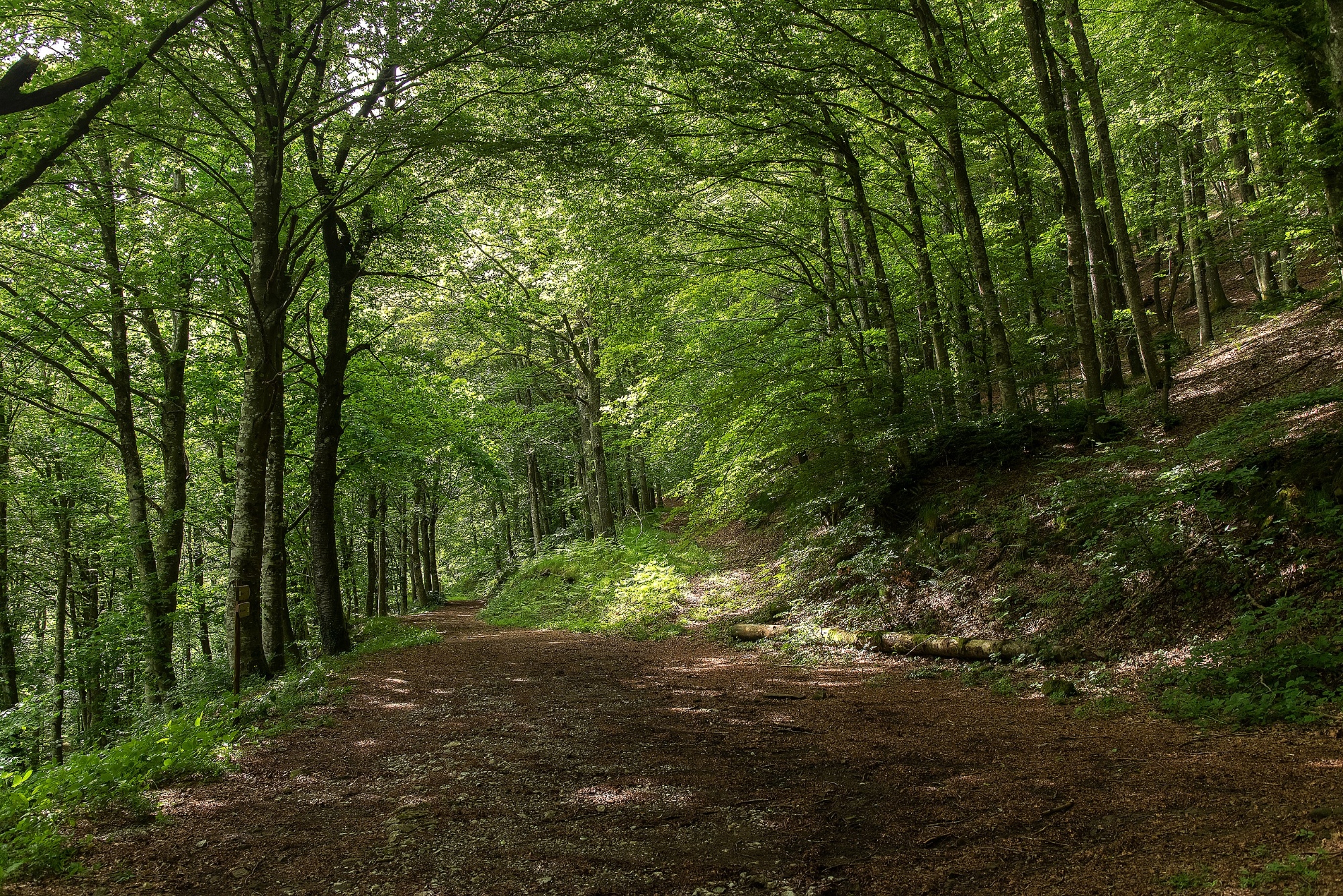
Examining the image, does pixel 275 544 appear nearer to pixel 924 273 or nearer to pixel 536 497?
pixel 924 273

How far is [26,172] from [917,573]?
37.6 ft

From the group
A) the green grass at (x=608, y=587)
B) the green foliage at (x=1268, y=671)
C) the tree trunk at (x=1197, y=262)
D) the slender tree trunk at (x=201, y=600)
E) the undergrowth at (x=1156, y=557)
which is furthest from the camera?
the slender tree trunk at (x=201, y=600)

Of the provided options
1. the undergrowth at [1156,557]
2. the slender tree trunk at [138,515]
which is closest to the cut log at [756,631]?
the undergrowth at [1156,557]

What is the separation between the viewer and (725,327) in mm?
15188

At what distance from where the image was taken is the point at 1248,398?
9.14m

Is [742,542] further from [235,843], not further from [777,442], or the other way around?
[235,843]

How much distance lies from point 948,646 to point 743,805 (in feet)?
15.7

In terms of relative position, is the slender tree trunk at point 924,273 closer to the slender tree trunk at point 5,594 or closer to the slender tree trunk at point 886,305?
the slender tree trunk at point 886,305

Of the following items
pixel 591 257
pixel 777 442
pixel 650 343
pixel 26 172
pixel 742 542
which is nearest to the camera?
pixel 26 172

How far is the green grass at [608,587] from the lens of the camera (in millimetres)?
14180

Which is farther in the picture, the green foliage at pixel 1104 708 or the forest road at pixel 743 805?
the green foliage at pixel 1104 708

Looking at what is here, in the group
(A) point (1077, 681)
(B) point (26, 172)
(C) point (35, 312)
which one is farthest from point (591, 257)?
(A) point (1077, 681)

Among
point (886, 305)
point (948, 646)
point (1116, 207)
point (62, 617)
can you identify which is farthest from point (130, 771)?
point (62, 617)

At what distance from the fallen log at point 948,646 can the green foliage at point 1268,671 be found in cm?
113
